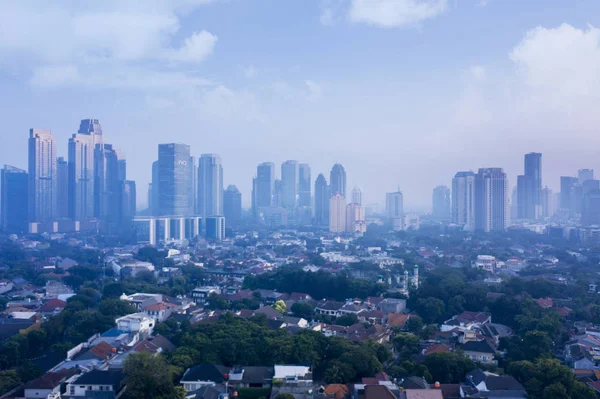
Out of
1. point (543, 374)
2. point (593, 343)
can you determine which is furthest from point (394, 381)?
point (593, 343)

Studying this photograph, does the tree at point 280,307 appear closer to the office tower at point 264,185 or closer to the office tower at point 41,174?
the office tower at point 41,174

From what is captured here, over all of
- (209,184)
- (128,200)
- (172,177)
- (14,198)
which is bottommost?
(128,200)

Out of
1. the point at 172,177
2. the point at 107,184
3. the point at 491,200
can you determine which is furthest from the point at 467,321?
the point at 107,184

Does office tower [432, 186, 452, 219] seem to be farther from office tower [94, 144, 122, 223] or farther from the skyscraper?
office tower [94, 144, 122, 223]

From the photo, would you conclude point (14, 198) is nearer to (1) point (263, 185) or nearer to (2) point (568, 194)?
(1) point (263, 185)

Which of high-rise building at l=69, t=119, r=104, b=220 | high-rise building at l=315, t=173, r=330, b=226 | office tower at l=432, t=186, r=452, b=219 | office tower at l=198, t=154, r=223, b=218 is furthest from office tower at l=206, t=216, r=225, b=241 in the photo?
office tower at l=432, t=186, r=452, b=219

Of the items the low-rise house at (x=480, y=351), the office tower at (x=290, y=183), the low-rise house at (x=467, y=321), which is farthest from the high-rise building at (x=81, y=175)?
the low-rise house at (x=480, y=351)
